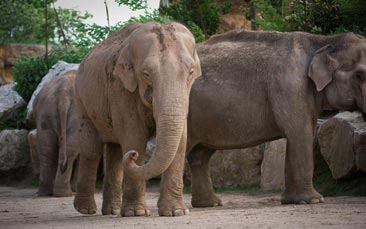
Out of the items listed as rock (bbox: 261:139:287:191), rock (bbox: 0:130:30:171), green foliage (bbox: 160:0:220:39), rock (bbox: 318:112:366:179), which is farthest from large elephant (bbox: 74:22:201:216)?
green foliage (bbox: 160:0:220:39)

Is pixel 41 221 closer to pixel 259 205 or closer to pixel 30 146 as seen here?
pixel 259 205

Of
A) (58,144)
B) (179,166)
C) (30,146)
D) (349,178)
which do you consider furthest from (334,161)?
(30,146)

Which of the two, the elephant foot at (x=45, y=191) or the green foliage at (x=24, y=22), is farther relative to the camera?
the green foliage at (x=24, y=22)

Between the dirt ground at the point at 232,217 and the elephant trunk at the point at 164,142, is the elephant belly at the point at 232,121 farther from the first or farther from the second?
the elephant trunk at the point at 164,142

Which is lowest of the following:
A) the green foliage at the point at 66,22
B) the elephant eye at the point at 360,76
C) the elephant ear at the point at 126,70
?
the green foliage at the point at 66,22

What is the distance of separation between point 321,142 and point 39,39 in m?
25.4

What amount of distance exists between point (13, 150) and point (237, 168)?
558 cm

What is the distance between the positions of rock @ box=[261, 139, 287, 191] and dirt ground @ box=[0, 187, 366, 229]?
70 cm

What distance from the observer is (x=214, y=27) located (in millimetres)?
20281

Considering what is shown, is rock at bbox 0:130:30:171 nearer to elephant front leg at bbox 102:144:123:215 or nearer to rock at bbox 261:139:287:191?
rock at bbox 261:139:287:191

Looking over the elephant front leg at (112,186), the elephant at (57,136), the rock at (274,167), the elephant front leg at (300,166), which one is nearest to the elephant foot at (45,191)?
the elephant at (57,136)

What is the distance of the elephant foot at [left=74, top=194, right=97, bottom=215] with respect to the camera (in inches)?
441

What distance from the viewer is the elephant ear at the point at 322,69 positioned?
449 inches

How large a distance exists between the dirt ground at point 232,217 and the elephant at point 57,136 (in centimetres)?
227
